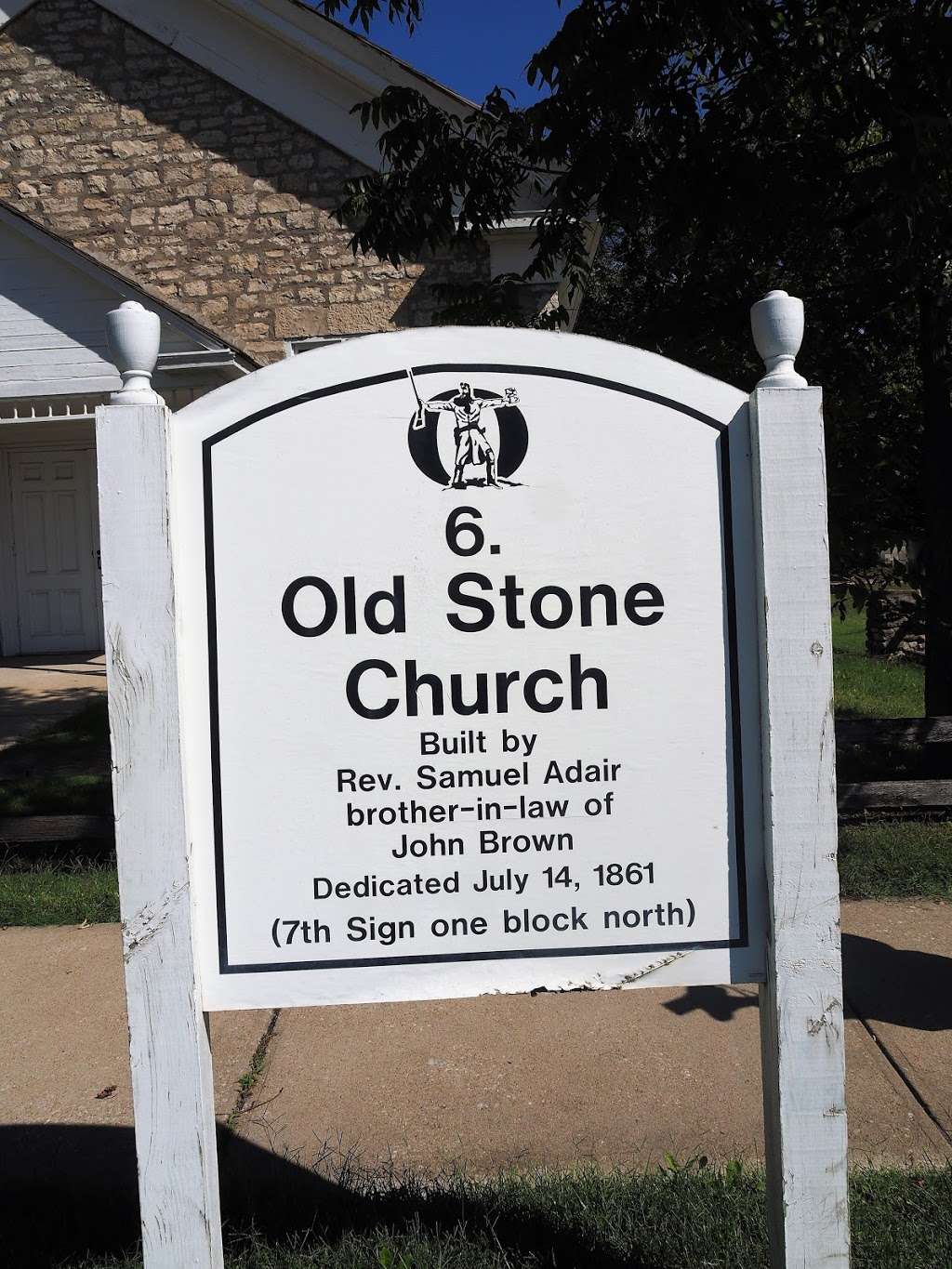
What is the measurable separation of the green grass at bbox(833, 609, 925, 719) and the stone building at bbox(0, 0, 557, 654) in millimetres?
4992

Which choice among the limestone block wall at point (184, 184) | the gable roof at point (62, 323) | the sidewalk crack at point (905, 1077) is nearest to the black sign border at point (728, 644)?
the sidewalk crack at point (905, 1077)

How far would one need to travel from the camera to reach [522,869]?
6.75ft

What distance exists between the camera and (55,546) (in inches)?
517

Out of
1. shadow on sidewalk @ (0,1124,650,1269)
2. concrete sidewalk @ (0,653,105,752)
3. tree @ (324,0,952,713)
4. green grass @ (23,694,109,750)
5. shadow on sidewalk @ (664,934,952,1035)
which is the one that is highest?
tree @ (324,0,952,713)

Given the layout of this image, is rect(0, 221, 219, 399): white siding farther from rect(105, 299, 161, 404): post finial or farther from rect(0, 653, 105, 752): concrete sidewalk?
rect(105, 299, 161, 404): post finial

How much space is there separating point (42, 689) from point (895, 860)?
8616mm

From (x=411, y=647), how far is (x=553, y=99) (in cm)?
427

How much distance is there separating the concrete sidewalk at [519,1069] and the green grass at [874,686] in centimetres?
429

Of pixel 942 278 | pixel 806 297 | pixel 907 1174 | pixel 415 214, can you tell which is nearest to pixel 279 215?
pixel 415 214

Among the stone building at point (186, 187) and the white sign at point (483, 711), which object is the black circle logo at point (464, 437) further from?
the stone building at point (186, 187)

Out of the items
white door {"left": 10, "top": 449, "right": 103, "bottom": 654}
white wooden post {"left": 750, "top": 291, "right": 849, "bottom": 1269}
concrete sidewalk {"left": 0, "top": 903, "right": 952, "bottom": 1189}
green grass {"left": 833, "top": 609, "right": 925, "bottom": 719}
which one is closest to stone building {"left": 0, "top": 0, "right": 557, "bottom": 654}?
white door {"left": 10, "top": 449, "right": 103, "bottom": 654}

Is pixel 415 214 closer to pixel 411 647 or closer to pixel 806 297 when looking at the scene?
pixel 806 297

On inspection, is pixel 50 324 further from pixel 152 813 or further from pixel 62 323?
pixel 152 813

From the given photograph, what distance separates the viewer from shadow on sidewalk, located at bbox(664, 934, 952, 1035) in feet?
12.1
